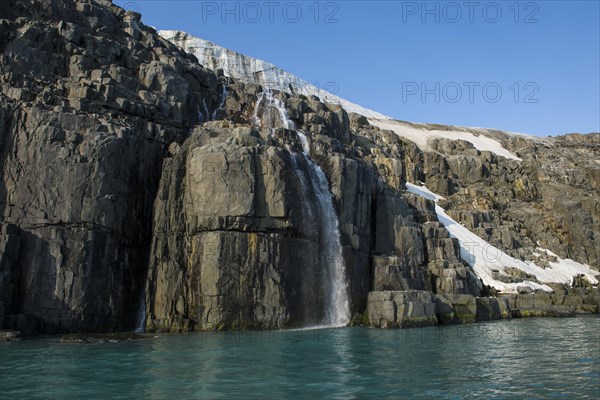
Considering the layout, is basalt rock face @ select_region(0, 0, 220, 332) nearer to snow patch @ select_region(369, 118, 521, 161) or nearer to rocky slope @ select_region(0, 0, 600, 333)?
rocky slope @ select_region(0, 0, 600, 333)

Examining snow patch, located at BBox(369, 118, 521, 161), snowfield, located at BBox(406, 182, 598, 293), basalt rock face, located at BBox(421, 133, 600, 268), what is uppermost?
snow patch, located at BBox(369, 118, 521, 161)

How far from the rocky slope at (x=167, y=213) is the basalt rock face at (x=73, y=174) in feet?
0.35

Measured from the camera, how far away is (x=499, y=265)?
66062 millimetres

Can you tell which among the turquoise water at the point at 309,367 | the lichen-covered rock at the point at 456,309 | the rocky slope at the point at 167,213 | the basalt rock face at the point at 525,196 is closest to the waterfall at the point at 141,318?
the rocky slope at the point at 167,213

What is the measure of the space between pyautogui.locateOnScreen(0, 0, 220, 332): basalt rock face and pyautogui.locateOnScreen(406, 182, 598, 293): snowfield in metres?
36.5

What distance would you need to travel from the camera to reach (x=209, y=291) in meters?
37.5

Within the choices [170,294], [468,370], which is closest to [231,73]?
[170,294]

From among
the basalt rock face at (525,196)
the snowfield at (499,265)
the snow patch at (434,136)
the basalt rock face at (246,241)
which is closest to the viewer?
the basalt rock face at (246,241)

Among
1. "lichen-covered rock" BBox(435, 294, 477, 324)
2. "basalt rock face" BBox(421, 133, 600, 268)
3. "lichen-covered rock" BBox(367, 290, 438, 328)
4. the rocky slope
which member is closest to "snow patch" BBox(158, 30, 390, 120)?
"basalt rock face" BBox(421, 133, 600, 268)

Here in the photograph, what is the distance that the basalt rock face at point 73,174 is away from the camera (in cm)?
3591

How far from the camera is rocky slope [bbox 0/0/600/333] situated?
1464 inches

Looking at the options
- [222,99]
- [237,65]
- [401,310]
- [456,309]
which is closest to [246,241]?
[401,310]

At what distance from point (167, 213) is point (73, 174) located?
22.4 ft

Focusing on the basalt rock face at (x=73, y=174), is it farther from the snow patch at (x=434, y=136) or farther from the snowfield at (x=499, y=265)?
the snow patch at (x=434, y=136)
